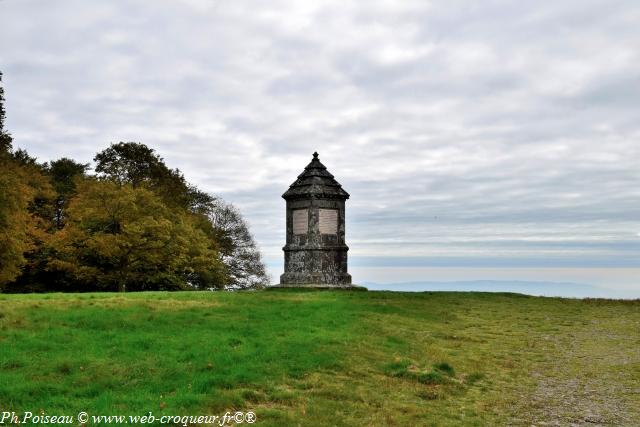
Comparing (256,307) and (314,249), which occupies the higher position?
(314,249)

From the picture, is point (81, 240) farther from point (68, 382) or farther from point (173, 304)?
point (68, 382)

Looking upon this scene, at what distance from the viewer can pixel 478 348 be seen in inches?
603

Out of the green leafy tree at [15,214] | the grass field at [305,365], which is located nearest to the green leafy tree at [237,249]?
the green leafy tree at [15,214]

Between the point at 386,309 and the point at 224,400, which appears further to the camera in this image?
the point at 386,309

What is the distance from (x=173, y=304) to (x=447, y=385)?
10.9 m

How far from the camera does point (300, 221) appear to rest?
99.8 feet

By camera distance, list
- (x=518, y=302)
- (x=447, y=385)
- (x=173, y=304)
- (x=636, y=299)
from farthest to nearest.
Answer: (x=636, y=299) → (x=518, y=302) → (x=173, y=304) → (x=447, y=385)

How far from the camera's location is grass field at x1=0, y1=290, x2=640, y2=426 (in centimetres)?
869

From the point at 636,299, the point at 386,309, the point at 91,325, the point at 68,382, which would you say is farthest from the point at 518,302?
the point at 68,382

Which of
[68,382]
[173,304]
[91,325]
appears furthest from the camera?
[173,304]

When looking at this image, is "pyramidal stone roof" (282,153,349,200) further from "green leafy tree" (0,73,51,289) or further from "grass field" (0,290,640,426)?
"green leafy tree" (0,73,51,289)

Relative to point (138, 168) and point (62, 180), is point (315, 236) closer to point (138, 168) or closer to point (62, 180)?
point (138, 168)

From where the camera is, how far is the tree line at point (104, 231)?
34.8 m

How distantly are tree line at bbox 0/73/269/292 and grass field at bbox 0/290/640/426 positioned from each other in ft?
56.8
